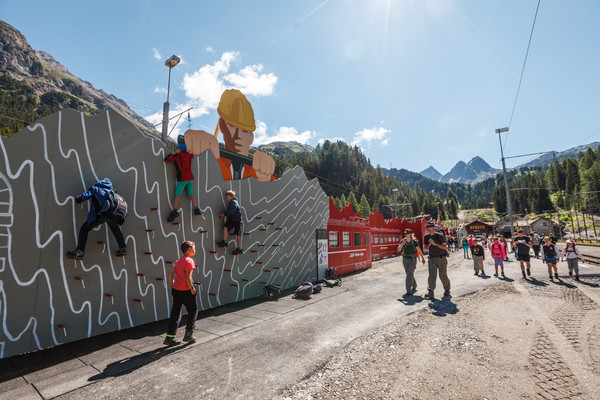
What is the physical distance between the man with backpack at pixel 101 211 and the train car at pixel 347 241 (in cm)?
965

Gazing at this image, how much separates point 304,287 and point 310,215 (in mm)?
4267

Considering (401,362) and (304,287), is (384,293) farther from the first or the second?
(401,362)

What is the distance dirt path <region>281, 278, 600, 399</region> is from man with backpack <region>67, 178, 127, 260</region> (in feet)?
13.6

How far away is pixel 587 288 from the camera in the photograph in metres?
8.73

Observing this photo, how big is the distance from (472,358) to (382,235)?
69.2 ft

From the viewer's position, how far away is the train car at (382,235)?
904 inches

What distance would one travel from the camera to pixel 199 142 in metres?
7.75

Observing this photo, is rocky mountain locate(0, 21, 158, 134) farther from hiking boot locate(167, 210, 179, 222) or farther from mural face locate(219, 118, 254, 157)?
hiking boot locate(167, 210, 179, 222)

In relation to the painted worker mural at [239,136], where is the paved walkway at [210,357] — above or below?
below

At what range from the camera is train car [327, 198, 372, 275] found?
13.7 meters

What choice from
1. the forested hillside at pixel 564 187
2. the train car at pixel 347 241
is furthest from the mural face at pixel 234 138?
the forested hillside at pixel 564 187

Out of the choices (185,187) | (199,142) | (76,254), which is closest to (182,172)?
(185,187)

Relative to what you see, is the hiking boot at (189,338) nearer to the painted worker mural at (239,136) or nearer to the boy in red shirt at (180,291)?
the boy in red shirt at (180,291)

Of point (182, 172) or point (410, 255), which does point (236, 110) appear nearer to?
point (182, 172)
